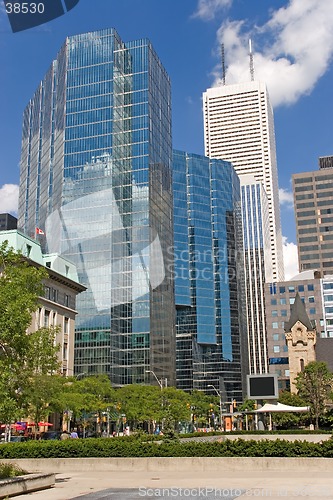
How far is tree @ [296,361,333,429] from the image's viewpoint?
82.1 meters

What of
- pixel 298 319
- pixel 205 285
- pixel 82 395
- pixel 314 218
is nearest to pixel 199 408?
pixel 298 319

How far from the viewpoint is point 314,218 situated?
189 m

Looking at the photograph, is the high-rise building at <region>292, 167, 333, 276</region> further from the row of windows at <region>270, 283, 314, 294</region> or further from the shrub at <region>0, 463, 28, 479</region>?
the shrub at <region>0, 463, 28, 479</region>

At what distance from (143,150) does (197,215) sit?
213 feet

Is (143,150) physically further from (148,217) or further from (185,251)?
(185,251)

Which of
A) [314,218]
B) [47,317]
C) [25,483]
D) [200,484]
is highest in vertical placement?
[314,218]

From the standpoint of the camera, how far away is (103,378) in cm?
7975

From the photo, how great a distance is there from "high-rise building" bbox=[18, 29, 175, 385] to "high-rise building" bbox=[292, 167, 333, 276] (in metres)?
62.9

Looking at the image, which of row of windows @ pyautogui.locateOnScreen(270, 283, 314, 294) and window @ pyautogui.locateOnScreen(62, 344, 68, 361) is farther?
row of windows @ pyautogui.locateOnScreen(270, 283, 314, 294)

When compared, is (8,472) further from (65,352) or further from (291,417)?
(291,417)

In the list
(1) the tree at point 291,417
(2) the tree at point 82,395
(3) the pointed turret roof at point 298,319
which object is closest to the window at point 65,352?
(2) the tree at point 82,395

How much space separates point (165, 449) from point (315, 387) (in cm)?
6034

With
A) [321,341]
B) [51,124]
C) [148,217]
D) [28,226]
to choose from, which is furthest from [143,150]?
[321,341]

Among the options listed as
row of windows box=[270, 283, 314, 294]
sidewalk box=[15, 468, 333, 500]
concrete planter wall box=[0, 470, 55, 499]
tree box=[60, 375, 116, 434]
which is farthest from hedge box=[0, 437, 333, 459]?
row of windows box=[270, 283, 314, 294]
